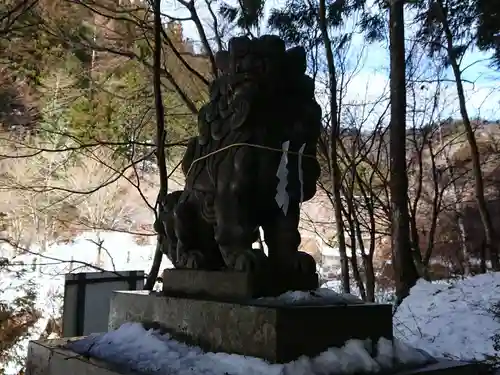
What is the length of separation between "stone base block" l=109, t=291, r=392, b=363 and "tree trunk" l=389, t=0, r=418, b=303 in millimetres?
3532

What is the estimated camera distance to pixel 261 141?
1.68 metres

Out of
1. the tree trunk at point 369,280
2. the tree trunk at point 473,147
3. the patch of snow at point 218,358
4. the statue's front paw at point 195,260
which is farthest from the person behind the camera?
the tree trunk at point 473,147

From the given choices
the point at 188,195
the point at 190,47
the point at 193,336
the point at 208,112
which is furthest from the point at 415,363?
the point at 190,47

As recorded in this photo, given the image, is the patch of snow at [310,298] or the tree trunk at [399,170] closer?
the patch of snow at [310,298]

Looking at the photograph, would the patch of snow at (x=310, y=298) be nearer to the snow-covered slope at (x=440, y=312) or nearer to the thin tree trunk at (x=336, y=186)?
the snow-covered slope at (x=440, y=312)

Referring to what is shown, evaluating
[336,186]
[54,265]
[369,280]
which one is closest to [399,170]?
[336,186]

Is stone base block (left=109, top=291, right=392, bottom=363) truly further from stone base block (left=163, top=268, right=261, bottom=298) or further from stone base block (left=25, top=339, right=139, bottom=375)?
stone base block (left=25, top=339, right=139, bottom=375)

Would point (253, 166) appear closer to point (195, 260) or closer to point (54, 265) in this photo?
point (195, 260)

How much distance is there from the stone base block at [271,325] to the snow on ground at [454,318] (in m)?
2.23

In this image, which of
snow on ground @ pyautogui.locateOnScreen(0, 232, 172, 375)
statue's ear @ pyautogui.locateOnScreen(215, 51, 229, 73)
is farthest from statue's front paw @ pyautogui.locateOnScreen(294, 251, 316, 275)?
snow on ground @ pyautogui.locateOnScreen(0, 232, 172, 375)

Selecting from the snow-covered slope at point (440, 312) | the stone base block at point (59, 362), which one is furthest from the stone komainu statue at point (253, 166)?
the snow-covered slope at point (440, 312)

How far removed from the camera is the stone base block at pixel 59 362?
4.90 feet

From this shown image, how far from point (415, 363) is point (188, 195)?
101 cm

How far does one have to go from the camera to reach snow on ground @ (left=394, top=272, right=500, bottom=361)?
3680 mm
